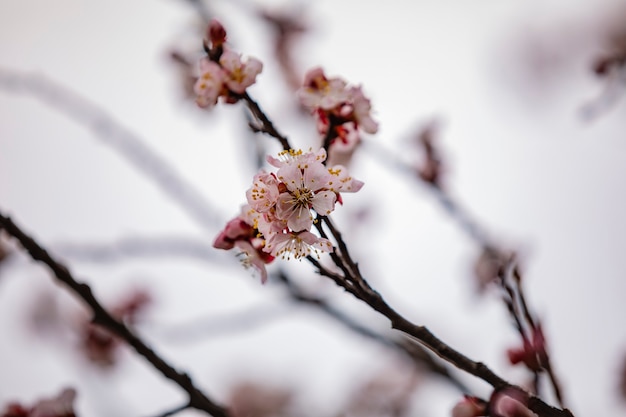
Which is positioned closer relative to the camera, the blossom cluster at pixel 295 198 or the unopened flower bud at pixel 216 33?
the blossom cluster at pixel 295 198

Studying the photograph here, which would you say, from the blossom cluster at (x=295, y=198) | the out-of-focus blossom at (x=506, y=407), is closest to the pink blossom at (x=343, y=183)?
the blossom cluster at (x=295, y=198)

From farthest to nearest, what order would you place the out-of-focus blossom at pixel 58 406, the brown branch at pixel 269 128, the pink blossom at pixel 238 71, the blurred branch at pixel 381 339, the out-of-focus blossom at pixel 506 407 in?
the blurred branch at pixel 381 339
the out-of-focus blossom at pixel 58 406
the pink blossom at pixel 238 71
the brown branch at pixel 269 128
the out-of-focus blossom at pixel 506 407

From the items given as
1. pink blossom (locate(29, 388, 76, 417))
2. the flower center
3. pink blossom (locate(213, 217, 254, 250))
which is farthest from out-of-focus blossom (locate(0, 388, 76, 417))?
the flower center

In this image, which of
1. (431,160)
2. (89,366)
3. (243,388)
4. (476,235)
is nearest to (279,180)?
(476,235)

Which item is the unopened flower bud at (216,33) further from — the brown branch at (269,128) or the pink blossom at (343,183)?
the pink blossom at (343,183)

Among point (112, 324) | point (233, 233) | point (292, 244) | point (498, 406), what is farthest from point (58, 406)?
point (498, 406)

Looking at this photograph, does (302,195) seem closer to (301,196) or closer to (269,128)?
(301,196)
